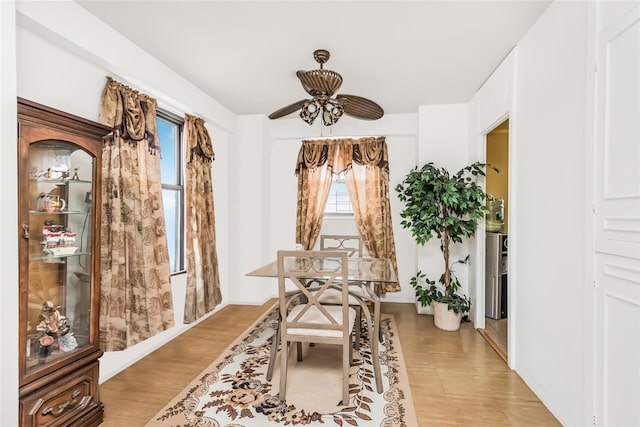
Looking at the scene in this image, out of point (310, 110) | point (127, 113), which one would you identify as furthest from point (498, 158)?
point (127, 113)

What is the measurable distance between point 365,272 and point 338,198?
2180 millimetres

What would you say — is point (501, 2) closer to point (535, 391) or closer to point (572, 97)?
point (572, 97)

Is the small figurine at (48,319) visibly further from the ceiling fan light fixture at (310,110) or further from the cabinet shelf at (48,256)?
the ceiling fan light fixture at (310,110)

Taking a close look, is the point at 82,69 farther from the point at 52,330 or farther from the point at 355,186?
the point at 355,186

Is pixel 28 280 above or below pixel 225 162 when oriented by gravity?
below

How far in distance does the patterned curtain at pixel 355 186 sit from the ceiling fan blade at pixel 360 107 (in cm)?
159

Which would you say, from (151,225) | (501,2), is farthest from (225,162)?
(501,2)

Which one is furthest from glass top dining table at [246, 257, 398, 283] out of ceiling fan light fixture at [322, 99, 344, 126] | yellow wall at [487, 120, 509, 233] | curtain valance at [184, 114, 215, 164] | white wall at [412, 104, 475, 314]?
yellow wall at [487, 120, 509, 233]

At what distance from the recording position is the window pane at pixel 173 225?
346cm

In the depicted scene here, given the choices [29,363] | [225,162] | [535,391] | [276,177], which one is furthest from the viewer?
[276,177]

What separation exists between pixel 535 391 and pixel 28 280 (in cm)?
321

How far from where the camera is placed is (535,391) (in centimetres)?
221

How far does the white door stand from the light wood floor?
2.12 feet

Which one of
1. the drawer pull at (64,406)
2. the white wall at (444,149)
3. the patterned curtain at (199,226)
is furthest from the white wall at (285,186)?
the drawer pull at (64,406)
